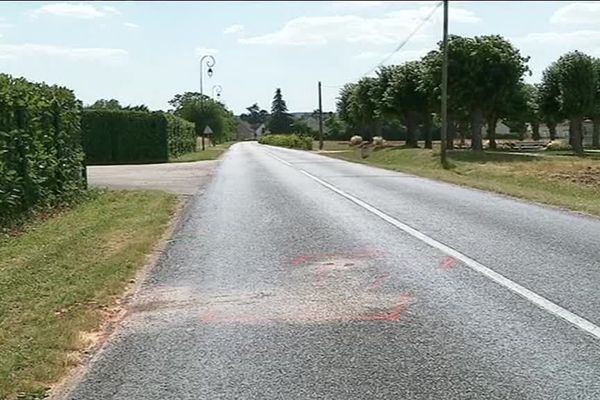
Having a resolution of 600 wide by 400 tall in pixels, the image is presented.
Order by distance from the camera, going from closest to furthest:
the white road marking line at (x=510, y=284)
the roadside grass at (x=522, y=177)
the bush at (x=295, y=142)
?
the white road marking line at (x=510, y=284), the roadside grass at (x=522, y=177), the bush at (x=295, y=142)

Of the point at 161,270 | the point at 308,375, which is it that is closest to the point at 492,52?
the point at 161,270

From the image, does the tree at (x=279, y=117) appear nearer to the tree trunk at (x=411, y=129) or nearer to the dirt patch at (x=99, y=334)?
the tree trunk at (x=411, y=129)

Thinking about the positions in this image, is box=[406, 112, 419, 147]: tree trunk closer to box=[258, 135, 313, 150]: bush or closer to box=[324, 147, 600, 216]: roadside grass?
box=[324, 147, 600, 216]: roadside grass

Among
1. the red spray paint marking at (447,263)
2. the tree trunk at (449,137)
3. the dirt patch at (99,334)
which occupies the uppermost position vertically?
the tree trunk at (449,137)

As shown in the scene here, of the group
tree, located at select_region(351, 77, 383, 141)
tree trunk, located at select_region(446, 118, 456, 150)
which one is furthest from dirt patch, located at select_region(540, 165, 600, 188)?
tree, located at select_region(351, 77, 383, 141)

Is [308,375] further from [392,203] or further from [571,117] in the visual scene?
[571,117]

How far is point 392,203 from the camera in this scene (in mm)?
17484

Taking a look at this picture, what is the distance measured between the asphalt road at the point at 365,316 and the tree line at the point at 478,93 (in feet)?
111

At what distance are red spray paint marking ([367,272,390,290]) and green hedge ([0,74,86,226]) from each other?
746 cm

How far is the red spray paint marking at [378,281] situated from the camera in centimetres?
807

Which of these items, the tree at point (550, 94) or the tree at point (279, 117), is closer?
the tree at point (550, 94)

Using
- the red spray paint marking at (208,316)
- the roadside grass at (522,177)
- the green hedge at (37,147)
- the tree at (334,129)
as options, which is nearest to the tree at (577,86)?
the roadside grass at (522,177)

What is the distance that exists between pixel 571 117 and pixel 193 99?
2723 inches

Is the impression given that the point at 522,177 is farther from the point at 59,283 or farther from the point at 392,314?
the point at 392,314
